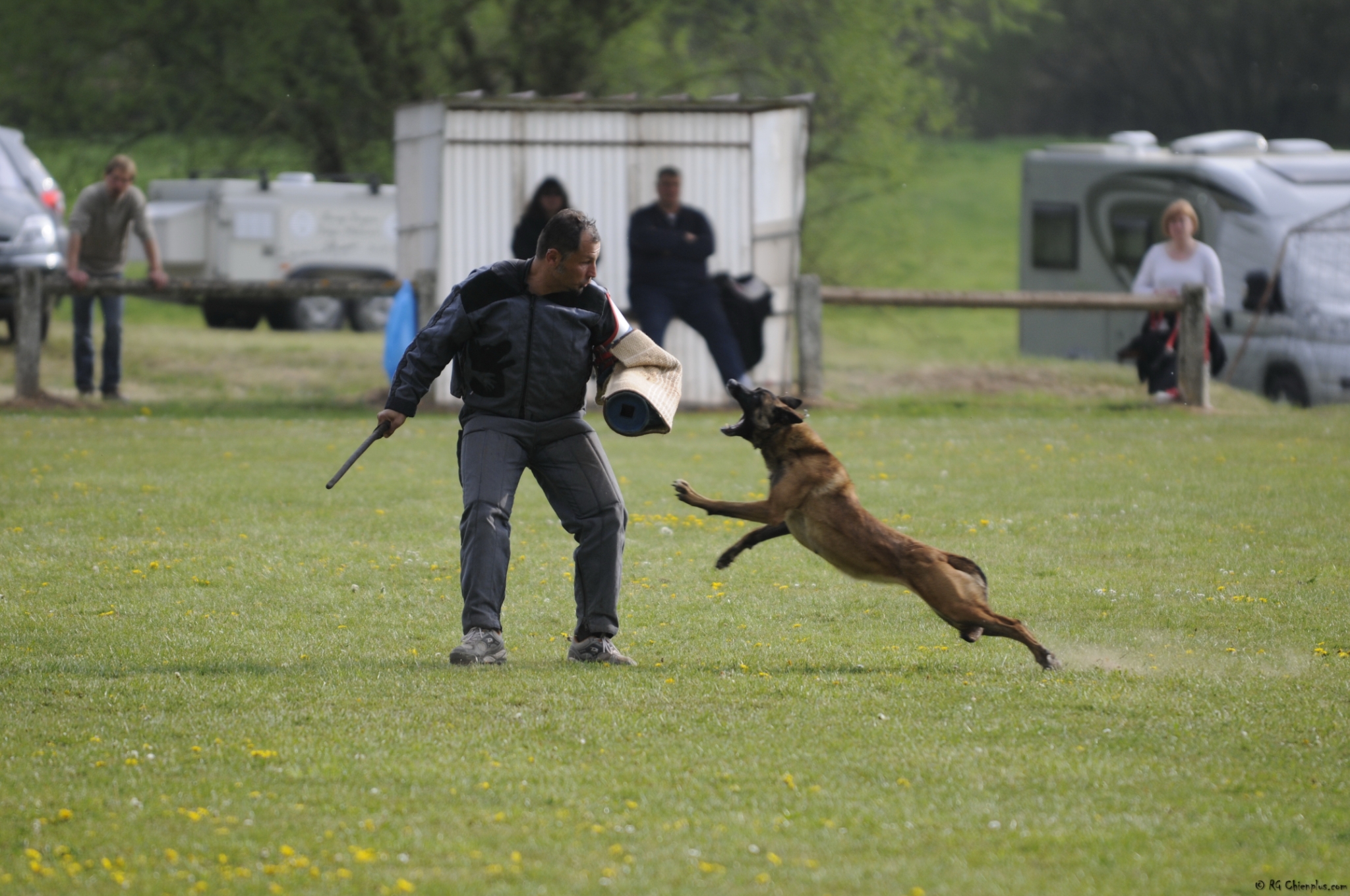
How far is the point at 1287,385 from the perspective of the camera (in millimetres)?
17109

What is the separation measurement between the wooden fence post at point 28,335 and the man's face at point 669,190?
5.92 metres

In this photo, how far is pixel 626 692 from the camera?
5730 millimetres

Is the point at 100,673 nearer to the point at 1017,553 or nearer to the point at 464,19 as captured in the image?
the point at 1017,553

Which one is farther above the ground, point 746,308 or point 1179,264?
point 1179,264

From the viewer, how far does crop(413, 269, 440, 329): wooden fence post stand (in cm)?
1466

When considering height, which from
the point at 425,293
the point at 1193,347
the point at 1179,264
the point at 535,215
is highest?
the point at 535,215

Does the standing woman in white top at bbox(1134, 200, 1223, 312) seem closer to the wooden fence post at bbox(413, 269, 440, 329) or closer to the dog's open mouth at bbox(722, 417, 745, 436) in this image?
the wooden fence post at bbox(413, 269, 440, 329)

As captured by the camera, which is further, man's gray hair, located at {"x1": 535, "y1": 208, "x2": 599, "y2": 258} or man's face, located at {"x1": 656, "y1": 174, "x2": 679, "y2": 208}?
man's face, located at {"x1": 656, "y1": 174, "x2": 679, "y2": 208}

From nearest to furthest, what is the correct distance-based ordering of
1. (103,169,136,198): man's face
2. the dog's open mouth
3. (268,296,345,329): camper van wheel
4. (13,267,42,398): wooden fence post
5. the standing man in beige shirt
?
the dog's open mouth, (103,169,136,198): man's face, the standing man in beige shirt, (13,267,42,398): wooden fence post, (268,296,345,329): camper van wheel

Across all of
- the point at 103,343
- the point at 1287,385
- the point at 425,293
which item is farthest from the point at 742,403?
the point at 1287,385

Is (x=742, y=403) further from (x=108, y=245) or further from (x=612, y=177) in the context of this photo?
(x=108, y=245)

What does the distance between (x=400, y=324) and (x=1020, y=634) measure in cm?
947

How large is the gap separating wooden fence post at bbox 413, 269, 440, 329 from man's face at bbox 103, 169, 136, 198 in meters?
2.76

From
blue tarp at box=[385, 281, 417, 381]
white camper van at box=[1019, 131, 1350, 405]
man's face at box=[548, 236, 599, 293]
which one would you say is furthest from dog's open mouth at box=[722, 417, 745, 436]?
white camper van at box=[1019, 131, 1350, 405]
